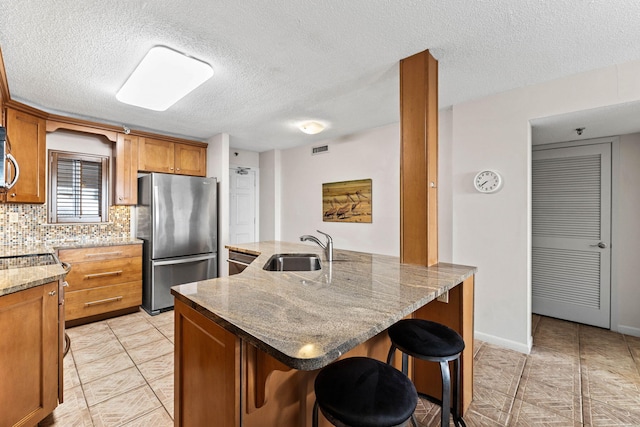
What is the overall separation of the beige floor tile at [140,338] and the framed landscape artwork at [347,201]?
8.63 ft

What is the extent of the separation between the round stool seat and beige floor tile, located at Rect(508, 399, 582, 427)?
2.80 ft

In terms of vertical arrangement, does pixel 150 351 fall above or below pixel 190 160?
below

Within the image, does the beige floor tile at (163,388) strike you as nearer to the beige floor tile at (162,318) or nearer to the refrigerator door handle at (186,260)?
the beige floor tile at (162,318)

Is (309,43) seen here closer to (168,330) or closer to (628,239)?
(168,330)

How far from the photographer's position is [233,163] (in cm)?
513

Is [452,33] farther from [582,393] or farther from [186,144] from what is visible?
[186,144]

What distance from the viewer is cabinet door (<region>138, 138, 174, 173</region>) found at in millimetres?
3768

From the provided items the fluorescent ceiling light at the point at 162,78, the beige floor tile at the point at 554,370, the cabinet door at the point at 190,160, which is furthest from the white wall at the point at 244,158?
the beige floor tile at the point at 554,370

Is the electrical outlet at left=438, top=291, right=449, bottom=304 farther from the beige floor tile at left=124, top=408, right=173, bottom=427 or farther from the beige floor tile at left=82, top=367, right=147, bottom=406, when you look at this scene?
the beige floor tile at left=82, top=367, right=147, bottom=406

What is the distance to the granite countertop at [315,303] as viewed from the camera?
839mm

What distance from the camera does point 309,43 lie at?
1900 mm

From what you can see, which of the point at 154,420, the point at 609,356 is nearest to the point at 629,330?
the point at 609,356

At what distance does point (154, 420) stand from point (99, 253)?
2230 millimetres

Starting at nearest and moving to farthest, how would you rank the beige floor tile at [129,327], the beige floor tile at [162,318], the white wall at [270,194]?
the beige floor tile at [129,327] < the beige floor tile at [162,318] < the white wall at [270,194]
